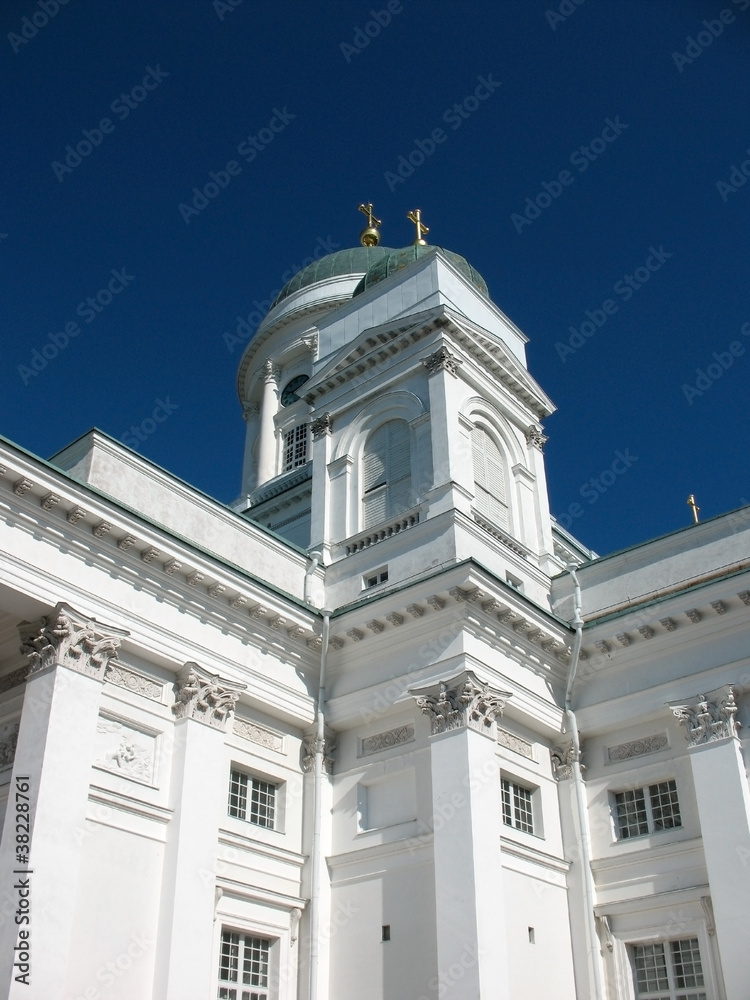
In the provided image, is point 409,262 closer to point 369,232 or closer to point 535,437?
point 535,437

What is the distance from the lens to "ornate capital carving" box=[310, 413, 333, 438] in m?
26.6

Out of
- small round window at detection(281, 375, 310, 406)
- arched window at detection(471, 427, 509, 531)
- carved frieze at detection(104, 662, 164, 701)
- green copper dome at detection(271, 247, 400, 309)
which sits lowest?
carved frieze at detection(104, 662, 164, 701)

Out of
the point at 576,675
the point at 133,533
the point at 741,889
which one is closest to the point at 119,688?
the point at 133,533

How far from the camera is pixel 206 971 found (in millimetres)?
16766

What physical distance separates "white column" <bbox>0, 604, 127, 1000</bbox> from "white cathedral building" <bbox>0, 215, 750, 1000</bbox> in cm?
4

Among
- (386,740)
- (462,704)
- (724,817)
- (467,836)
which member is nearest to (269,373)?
(386,740)

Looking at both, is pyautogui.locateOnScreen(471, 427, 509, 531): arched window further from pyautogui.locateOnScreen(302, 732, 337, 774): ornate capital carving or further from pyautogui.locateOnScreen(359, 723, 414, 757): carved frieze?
pyautogui.locateOnScreen(302, 732, 337, 774): ornate capital carving

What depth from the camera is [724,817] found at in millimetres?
18203

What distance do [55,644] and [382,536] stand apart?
8.73 metres

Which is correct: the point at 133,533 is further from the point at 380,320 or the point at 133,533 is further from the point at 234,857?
the point at 380,320

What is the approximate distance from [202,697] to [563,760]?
309 inches

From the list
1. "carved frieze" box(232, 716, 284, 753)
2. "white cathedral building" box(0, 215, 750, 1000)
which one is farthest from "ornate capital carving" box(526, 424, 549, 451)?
"carved frieze" box(232, 716, 284, 753)

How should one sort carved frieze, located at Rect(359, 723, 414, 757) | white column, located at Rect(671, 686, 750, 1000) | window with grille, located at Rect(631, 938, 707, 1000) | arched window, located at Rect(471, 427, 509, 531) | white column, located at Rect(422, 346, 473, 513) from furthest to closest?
1. arched window, located at Rect(471, 427, 509, 531)
2. white column, located at Rect(422, 346, 473, 513)
3. carved frieze, located at Rect(359, 723, 414, 757)
4. window with grille, located at Rect(631, 938, 707, 1000)
5. white column, located at Rect(671, 686, 750, 1000)

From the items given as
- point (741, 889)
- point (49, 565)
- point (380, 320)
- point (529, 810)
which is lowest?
point (741, 889)
